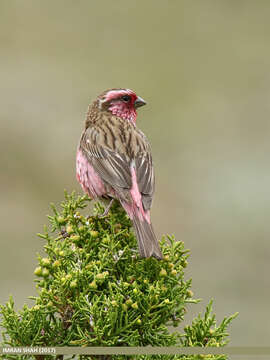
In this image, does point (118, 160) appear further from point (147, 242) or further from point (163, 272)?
point (163, 272)

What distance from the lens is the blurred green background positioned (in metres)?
11.0

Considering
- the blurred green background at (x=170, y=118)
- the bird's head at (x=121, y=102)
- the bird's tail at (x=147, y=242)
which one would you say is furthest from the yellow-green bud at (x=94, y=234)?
the blurred green background at (x=170, y=118)

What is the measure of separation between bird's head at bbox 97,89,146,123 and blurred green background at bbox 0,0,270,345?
4257 millimetres

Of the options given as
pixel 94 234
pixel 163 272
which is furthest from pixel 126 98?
pixel 163 272

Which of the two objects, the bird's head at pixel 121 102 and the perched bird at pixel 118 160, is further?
the bird's head at pixel 121 102

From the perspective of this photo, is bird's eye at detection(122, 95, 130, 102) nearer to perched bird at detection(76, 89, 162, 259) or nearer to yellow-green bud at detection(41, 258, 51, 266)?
perched bird at detection(76, 89, 162, 259)

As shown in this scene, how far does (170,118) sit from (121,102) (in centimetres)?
1002

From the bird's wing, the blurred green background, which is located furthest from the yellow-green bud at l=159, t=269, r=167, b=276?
the blurred green background

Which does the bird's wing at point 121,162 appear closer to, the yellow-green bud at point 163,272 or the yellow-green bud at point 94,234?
the yellow-green bud at point 94,234

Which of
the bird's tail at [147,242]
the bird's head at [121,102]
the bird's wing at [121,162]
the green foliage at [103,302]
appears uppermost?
the bird's head at [121,102]

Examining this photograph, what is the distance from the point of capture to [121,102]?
5.59 meters

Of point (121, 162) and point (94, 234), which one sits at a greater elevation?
point (121, 162)

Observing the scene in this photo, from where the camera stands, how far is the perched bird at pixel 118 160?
4355 millimetres

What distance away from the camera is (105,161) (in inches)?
189
